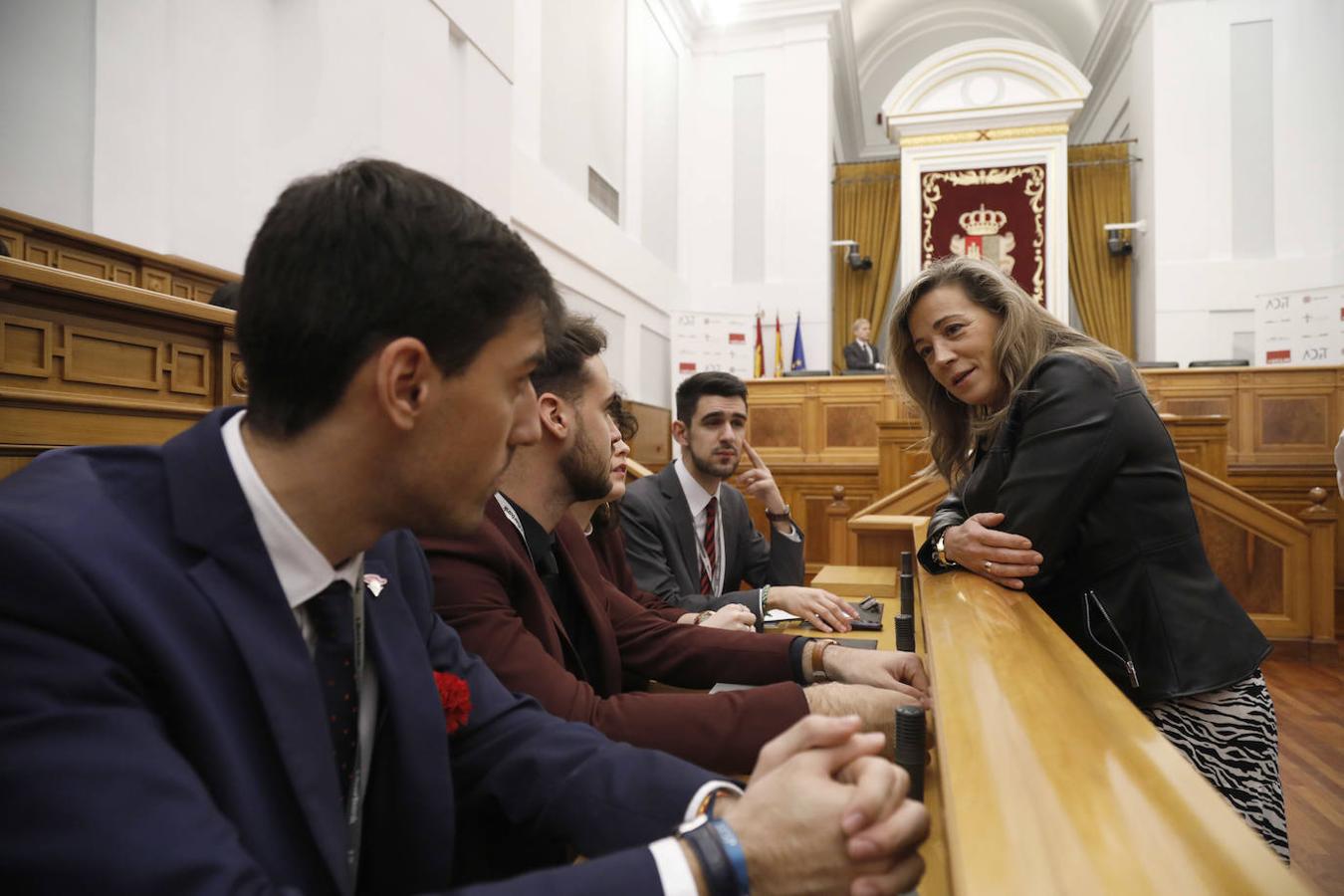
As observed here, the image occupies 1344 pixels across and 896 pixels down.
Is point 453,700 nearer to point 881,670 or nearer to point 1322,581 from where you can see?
point 881,670

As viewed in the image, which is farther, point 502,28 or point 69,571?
point 502,28

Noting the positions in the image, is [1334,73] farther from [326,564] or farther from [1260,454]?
[326,564]

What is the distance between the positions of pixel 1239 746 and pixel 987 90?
10533 millimetres

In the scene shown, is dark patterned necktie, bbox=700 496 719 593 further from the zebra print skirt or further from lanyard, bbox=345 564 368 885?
lanyard, bbox=345 564 368 885

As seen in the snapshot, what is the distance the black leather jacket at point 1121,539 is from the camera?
57.2 inches

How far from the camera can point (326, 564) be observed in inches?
35.2

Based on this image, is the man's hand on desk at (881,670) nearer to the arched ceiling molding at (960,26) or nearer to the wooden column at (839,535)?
the wooden column at (839,535)

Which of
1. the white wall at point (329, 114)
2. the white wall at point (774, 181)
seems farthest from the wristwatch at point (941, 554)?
the white wall at point (774, 181)

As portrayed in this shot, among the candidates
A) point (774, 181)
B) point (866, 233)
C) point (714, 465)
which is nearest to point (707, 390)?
point (714, 465)

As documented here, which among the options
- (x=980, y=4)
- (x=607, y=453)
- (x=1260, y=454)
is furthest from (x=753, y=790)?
(x=980, y=4)

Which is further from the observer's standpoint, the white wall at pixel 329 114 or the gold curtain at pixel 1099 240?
the gold curtain at pixel 1099 240

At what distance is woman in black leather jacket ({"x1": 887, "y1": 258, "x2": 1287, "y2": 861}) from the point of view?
1.45 meters

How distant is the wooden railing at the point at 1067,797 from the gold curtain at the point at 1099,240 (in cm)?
1018

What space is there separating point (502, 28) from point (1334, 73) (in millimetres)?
8377
